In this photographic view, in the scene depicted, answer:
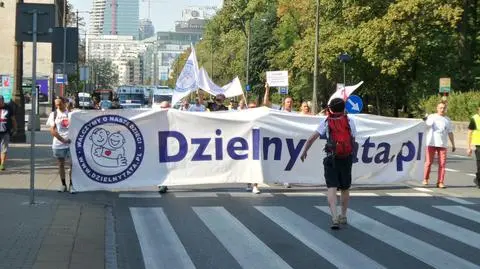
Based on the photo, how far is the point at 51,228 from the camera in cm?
877

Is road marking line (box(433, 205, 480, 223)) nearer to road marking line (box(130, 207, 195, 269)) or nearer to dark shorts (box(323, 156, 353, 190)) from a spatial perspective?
dark shorts (box(323, 156, 353, 190))

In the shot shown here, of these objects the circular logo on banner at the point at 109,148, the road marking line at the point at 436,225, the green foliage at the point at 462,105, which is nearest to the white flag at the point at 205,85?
the circular logo on banner at the point at 109,148

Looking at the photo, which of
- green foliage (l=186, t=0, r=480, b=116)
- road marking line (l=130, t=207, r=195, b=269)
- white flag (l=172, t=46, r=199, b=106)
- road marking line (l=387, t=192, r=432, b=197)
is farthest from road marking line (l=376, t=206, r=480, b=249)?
green foliage (l=186, t=0, r=480, b=116)

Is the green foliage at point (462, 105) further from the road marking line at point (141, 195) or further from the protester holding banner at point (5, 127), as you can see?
the road marking line at point (141, 195)

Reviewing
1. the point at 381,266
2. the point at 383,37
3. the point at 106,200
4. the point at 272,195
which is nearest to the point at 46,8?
the point at 106,200

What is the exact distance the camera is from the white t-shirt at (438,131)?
1431 centimetres

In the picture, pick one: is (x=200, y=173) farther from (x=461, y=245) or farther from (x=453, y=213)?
(x=461, y=245)

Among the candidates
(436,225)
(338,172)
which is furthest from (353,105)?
(338,172)

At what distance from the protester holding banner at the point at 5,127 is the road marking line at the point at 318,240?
7.41 meters

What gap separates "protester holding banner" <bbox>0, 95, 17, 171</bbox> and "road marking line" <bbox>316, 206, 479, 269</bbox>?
8.86 meters

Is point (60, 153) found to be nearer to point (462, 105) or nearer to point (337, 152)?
point (337, 152)

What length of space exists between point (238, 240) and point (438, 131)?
7.18 metres

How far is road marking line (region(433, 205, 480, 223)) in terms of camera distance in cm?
1061

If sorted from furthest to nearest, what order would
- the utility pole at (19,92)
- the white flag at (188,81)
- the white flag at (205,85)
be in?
the utility pole at (19,92), the white flag at (205,85), the white flag at (188,81)
